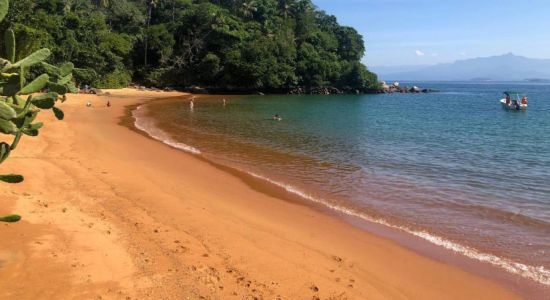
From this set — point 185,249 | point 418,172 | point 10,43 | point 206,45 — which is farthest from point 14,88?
point 206,45

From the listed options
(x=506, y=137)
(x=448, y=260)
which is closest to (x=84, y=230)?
A: (x=448, y=260)

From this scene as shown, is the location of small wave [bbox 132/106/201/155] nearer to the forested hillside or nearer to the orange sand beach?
the orange sand beach

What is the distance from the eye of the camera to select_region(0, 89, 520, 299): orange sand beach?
253 inches

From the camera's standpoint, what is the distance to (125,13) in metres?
82.6

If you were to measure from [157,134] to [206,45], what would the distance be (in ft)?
194

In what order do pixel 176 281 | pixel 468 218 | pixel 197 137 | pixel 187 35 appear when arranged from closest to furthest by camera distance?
1. pixel 176 281
2. pixel 468 218
3. pixel 197 137
4. pixel 187 35

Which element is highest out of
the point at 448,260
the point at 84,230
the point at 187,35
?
the point at 187,35

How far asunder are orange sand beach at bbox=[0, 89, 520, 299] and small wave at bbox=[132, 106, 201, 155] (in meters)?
7.62

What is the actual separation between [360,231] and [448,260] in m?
2.01

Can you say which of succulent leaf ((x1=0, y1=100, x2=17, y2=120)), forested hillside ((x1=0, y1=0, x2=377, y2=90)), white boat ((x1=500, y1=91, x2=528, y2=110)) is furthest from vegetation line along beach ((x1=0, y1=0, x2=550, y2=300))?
forested hillside ((x1=0, y1=0, x2=377, y2=90))

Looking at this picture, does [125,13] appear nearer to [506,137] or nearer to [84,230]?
[506,137]

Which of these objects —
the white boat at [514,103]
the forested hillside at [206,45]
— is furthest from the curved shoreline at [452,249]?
the forested hillside at [206,45]

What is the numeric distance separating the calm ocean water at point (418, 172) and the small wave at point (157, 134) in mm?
111

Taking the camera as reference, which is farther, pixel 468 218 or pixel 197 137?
pixel 197 137
